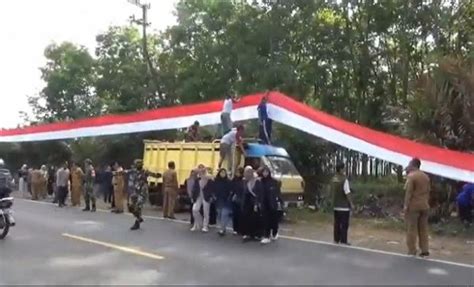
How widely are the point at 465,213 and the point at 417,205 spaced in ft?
16.7

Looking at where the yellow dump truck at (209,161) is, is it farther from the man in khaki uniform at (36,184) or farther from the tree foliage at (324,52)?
the man in khaki uniform at (36,184)

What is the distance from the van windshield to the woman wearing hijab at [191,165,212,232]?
4.19 m

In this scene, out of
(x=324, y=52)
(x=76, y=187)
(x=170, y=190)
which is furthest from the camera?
(x=324, y=52)

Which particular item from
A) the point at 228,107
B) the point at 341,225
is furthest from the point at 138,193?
the point at 341,225

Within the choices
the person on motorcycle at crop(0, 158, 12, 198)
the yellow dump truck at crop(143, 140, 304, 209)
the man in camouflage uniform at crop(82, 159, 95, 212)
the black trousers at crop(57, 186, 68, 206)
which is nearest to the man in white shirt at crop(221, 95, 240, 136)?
the yellow dump truck at crop(143, 140, 304, 209)

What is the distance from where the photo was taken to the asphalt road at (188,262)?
33.0ft

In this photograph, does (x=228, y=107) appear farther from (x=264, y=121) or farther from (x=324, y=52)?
(x=324, y=52)

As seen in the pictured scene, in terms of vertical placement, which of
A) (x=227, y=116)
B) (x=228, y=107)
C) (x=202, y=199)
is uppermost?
(x=228, y=107)

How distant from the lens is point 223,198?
1588cm

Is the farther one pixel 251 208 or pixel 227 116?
pixel 227 116

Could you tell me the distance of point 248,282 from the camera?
9727mm

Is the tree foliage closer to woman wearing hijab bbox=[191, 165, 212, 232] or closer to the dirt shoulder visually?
the dirt shoulder

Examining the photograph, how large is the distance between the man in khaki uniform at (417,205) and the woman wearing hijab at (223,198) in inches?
179

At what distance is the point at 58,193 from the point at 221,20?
1092 centimetres
